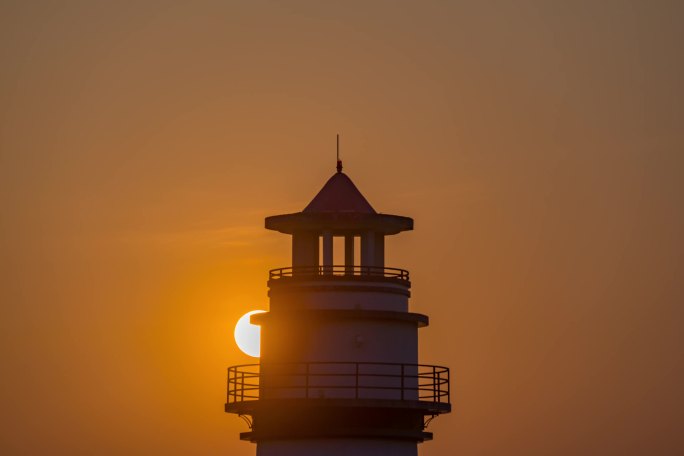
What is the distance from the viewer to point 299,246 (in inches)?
2675

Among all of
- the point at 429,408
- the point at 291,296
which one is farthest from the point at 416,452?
the point at 291,296

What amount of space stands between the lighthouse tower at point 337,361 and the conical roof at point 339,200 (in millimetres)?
79

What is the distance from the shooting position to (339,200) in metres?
67.9

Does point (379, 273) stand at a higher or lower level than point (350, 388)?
higher

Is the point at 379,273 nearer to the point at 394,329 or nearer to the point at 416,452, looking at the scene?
the point at 394,329

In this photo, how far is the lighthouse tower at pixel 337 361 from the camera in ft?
216

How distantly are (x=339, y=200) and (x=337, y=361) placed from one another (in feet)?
19.1

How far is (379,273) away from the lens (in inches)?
2643

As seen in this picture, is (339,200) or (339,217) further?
(339,200)

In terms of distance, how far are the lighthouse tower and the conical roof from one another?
0.08 metres

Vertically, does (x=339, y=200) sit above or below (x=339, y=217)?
above

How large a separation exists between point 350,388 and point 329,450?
88.7 inches

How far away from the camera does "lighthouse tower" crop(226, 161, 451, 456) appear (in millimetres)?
65688

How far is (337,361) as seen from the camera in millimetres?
65688
